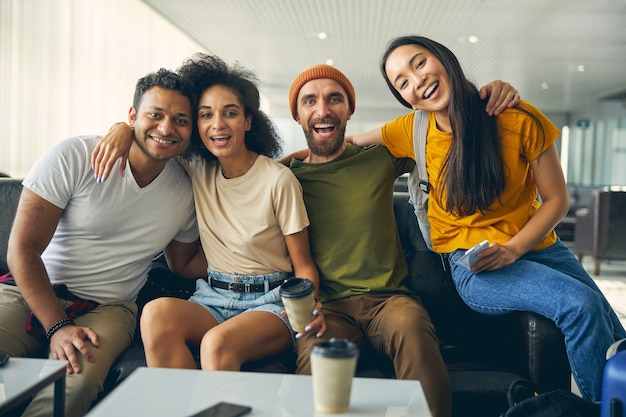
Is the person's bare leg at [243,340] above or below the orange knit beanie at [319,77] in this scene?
below

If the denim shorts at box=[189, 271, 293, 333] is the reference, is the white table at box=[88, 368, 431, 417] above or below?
below

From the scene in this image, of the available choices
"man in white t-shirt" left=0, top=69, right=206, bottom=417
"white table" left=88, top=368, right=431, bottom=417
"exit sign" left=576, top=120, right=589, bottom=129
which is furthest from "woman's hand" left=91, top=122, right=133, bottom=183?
"exit sign" left=576, top=120, right=589, bottom=129

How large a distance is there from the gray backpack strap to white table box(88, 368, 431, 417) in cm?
90

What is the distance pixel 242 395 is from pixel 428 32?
7146 mm

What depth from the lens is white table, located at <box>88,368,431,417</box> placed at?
1.02 m

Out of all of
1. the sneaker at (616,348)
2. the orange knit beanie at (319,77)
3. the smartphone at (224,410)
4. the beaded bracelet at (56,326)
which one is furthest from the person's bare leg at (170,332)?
the sneaker at (616,348)

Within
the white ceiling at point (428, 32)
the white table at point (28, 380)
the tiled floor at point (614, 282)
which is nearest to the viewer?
the white table at point (28, 380)

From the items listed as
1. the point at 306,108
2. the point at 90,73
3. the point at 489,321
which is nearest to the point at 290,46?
the point at 90,73

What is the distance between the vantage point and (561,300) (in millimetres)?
1561

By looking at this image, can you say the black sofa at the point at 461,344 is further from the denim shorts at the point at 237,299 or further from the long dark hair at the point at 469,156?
the long dark hair at the point at 469,156

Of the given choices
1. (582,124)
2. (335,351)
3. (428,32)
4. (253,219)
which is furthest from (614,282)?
(582,124)

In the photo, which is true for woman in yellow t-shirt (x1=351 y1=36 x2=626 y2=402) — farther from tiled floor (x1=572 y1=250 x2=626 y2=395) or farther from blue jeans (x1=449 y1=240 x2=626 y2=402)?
tiled floor (x1=572 y1=250 x2=626 y2=395)

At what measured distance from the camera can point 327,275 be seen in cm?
187

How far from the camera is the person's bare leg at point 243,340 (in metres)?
Result: 1.45
